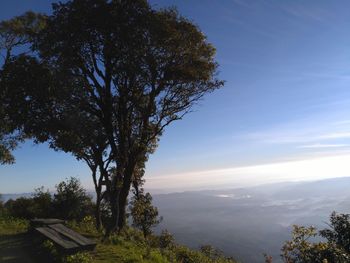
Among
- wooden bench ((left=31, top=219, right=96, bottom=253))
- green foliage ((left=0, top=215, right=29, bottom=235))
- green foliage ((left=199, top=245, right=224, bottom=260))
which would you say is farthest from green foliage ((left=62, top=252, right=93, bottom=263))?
green foliage ((left=199, top=245, right=224, bottom=260))

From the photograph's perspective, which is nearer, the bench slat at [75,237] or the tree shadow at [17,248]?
the tree shadow at [17,248]

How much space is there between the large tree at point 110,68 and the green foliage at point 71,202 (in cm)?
972

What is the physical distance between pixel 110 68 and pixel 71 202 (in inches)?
587

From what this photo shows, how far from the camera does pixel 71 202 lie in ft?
101

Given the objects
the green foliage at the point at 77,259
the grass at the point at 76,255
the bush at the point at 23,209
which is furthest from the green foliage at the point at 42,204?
the green foliage at the point at 77,259

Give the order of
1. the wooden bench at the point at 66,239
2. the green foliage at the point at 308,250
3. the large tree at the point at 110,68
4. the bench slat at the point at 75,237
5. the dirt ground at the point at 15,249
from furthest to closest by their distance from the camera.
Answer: the large tree at the point at 110,68
the bench slat at the point at 75,237
the dirt ground at the point at 15,249
the wooden bench at the point at 66,239
the green foliage at the point at 308,250

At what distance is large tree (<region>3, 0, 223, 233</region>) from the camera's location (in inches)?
738

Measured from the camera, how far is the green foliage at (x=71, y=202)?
2995 cm

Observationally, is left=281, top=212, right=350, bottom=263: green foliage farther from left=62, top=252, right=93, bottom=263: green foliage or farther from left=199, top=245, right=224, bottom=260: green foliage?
left=199, top=245, right=224, bottom=260: green foliage

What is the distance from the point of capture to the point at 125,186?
2239cm

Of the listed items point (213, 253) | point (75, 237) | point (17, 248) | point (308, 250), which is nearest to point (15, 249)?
point (17, 248)

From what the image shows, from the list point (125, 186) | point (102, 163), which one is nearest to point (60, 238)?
point (102, 163)

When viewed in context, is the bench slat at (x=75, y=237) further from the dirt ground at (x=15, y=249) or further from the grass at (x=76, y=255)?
the dirt ground at (x=15, y=249)

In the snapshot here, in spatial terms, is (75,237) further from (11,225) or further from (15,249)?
(11,225)
